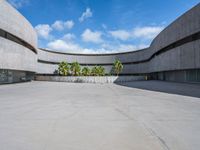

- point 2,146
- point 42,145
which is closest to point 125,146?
point 42,145

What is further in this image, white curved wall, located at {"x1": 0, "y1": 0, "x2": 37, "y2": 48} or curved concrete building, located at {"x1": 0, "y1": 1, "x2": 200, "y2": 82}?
curved concrete building, located at {"x1": 0, "y1": 1, "x2": 200, "y2": 82}

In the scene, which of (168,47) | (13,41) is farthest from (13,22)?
(168,47)

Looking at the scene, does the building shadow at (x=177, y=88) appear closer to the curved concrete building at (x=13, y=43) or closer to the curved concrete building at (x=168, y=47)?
the curved concrete building at (x=168, y=47)

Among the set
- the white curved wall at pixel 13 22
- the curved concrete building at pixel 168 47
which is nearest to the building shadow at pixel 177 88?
the curved concrete building at pixel 168 47

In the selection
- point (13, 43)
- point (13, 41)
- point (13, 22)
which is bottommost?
point (13, 43)

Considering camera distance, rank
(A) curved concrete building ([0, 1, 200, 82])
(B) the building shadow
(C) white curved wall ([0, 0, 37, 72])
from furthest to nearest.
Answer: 1. (A) curved concrete building ([0, 1, 200, 82])
2. (C) white curved wall ([0, 0, 37, 72])
3. (B) the building shadow

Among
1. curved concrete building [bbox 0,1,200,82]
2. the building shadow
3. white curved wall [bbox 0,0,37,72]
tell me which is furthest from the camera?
curved concrete building [bbox 0,1,200,82]

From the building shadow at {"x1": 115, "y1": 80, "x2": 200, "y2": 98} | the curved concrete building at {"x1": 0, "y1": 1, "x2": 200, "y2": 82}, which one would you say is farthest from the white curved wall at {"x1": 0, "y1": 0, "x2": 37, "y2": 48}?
the building shadow at {"x1": 115, "y1": 80, "x2": 200, "y2": 98}

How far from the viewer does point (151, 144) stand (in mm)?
3219

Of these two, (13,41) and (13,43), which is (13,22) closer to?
(13,41)

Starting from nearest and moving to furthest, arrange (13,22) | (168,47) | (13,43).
Answer: (13,43)
(13,22)
(168,47)

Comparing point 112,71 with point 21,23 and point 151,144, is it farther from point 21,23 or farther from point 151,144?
point 151,144

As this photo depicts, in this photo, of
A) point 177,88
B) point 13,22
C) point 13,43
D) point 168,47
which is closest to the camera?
point 177,88

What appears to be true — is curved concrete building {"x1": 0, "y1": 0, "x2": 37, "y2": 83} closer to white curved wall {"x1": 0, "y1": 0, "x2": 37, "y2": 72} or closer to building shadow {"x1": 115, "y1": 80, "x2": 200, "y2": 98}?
white curved wall {"x1": 0, "y1": 0, "x2": 37, "y2": 72}
